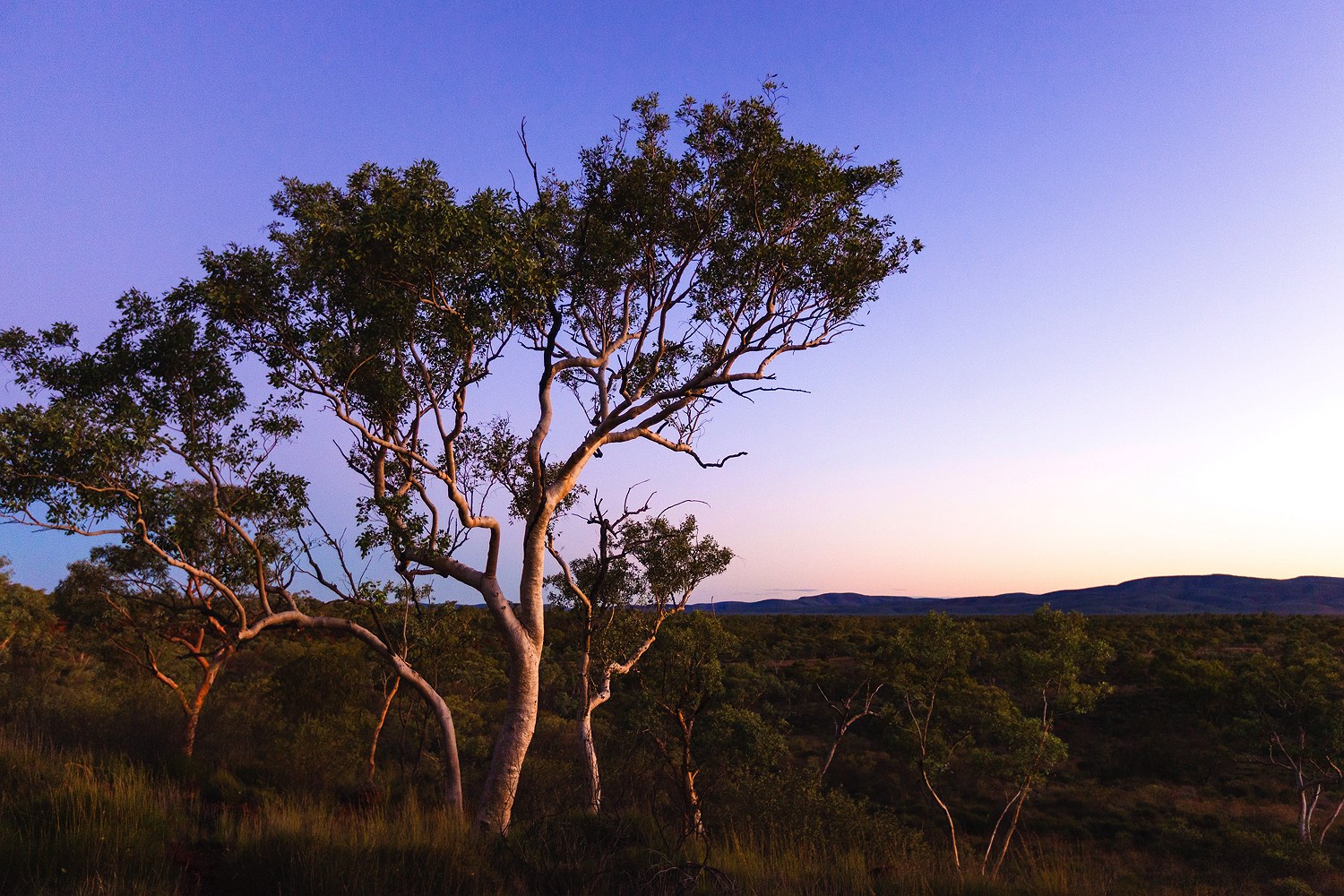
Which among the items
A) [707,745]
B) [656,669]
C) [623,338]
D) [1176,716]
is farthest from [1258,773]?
[623,338]

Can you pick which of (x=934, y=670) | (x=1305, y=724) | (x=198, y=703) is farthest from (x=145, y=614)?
(x=1305, y=724)

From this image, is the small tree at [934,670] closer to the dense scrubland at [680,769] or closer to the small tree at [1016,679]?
the small tree at [1016,679]

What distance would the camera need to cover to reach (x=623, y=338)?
38.2 feet

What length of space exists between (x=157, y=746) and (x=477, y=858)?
1477 centimetres

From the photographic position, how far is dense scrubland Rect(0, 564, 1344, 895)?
19.1 feet

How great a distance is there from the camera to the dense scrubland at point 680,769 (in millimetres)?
5836

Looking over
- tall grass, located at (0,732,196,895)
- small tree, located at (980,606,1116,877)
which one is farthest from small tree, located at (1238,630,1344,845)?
tall grass, located at (0,732,196,895)

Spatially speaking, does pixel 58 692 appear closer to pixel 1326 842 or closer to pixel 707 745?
pixel 707 745

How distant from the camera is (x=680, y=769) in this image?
21125 millimetres

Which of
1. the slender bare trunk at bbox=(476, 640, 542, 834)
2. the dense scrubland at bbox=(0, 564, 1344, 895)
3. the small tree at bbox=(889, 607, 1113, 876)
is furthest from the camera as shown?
the small tree at bbox=(889, 607, 1113, 876)

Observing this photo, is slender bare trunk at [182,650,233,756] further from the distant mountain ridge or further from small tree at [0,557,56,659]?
the distant mountain ridge

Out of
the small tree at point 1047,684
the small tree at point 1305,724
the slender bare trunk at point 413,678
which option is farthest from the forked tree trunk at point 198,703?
the small tree at point 1305,724

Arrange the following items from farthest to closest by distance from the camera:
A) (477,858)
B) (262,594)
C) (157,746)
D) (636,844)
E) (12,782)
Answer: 1. (157,746)
2. (262,594)
3. (12,782)
4. (636,844)
5. (477,858)

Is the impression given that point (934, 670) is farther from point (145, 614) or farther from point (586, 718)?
point (145, 614)
